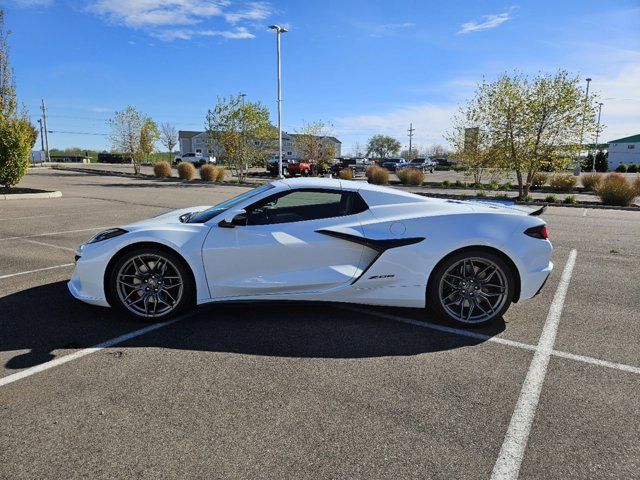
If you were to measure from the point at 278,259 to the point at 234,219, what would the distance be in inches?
21.4

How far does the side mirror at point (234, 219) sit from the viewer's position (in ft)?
13.3

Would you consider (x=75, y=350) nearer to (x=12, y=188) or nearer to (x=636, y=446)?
(x=636, y=446)

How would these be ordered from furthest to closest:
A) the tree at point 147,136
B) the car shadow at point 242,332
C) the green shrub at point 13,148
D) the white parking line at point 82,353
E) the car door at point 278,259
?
the tree at point 147,136 < the green shrub at point 13,148 < the car door at point 278,259 < the car shadow at point 242,332 < the white parking line at point 82,353

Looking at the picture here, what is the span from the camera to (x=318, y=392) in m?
3.01

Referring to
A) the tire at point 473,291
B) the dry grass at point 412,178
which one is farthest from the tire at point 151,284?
the dry grass at point 412,178

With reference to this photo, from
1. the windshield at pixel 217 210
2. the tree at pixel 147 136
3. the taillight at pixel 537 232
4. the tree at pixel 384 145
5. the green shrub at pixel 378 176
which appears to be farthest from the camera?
the tree at pixel 384 145

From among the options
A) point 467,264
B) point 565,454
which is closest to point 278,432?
point 565,454

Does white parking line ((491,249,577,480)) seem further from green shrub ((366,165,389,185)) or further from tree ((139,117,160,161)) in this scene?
tree ((139,117,160,161))

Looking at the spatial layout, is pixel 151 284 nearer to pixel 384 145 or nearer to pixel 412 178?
pixel 412 178

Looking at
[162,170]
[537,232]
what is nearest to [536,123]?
[537,232]

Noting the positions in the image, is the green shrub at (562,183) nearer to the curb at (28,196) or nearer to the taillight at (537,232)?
the taillight at (537,232)

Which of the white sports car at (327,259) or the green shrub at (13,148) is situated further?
the green shrub at (13,148)

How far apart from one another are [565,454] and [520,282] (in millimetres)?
1968

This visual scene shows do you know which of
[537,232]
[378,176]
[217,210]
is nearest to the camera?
[537,232]
